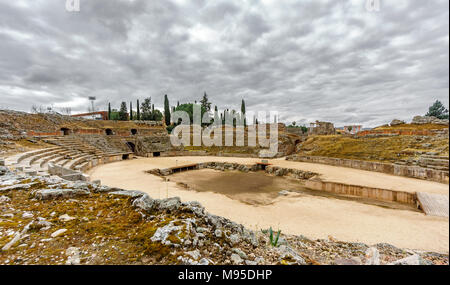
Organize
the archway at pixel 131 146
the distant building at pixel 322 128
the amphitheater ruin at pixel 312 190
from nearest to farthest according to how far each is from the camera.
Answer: the amphitheater ruin at pixel 312 190 < the archway at pixel 131 146 < the distant building at pixel 322 128

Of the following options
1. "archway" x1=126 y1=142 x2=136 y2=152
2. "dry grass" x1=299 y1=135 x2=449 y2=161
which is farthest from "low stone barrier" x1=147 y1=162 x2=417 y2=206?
"archway" x1=126 y1=142 x2=136 y2=152

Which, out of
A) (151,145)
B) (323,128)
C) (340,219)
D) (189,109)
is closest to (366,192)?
(340,219)

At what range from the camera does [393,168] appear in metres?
16.7

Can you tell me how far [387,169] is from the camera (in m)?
17.2

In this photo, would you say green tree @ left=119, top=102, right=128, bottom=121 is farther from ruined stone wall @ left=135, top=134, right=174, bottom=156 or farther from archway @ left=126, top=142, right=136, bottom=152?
ruined stone wall @ left=135, top=134, right=174, bottom=156

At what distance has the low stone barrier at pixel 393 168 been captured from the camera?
13989mm

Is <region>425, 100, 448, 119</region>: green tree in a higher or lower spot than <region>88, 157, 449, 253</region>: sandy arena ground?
higher

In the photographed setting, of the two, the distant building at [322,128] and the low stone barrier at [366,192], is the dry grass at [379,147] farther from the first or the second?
the distant building at [322,128]

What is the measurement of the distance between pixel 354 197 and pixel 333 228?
290 inches

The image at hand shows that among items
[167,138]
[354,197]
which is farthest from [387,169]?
[167,138]

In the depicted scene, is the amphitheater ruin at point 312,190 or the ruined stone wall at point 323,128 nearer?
the amphitheater ruin at point 312,190

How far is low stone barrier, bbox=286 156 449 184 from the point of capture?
1399 centimetres

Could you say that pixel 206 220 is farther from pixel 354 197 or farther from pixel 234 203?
pixel 354 197

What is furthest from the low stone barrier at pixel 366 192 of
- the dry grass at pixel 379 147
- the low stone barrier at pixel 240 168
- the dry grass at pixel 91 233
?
the dry grass at pixel 91 233
